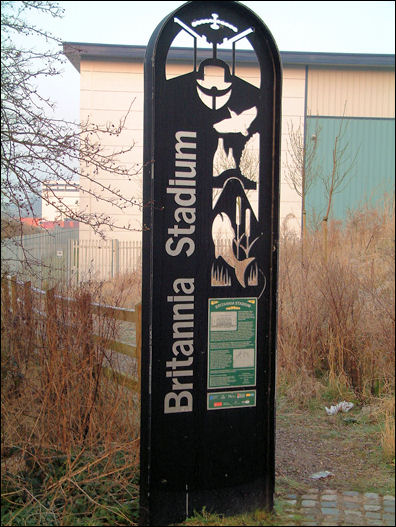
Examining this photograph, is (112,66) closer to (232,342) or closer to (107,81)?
(107,81)

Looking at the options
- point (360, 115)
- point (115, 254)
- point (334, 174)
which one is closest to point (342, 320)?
point (334, 174)

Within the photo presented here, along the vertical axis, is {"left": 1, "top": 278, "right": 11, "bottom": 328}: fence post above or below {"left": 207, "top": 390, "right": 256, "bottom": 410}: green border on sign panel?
above

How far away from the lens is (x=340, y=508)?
4.15 m

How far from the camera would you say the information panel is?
3795mm

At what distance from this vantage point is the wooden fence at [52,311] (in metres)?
4.21

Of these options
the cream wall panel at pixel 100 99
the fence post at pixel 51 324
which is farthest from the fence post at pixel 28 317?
the cream wall panel at pixel 100 99

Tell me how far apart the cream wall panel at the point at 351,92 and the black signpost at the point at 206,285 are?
1432 centimetres

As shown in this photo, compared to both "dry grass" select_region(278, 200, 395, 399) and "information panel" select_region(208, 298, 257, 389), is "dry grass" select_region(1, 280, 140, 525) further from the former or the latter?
"dry grass" select_region(278, 200, 395, 399)

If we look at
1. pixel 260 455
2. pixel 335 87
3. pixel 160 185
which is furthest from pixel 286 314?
pixel 335 87

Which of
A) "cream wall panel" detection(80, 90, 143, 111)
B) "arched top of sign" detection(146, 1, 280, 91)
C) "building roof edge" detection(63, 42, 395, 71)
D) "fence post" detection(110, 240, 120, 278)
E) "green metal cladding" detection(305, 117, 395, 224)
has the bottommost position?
"fence post" detection(110, 240, 120, 278)

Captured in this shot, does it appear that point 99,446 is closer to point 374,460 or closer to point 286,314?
point 374,460

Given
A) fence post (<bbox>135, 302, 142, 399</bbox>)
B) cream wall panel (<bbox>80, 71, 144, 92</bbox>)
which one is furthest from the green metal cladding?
fence post (<bbox>135, 302, 142, 399</bbox>)

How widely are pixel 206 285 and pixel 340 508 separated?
1864 mm

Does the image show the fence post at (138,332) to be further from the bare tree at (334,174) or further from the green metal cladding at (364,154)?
the green metal cladding at (364,154)
